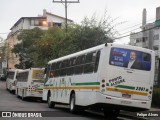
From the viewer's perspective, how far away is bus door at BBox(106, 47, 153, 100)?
19.7 m

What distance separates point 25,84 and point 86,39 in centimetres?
658


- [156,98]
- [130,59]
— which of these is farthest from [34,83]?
[130,59]

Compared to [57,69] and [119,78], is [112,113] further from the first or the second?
[57,69]

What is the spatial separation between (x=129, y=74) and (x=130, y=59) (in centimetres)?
65

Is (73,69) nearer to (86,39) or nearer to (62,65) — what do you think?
(62,65)

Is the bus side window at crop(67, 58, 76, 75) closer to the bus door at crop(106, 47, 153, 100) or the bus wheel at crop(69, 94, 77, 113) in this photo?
the bus wheel at crop(69, 94, 77, 113)

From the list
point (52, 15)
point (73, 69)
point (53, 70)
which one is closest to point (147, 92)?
point (73, 69)

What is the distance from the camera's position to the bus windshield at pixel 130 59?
65.2 feet

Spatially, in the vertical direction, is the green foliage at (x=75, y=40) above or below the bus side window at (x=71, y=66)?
above

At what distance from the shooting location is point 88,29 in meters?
40.9

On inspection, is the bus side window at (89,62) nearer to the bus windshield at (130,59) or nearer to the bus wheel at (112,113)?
the bus windshield at (130,59)

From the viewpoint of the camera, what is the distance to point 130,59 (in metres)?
20.1

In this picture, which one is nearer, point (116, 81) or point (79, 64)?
point (116, 81)

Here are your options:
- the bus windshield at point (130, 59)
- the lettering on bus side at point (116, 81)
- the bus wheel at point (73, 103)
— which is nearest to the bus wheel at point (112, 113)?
the bus wheel at point (73, 103)
